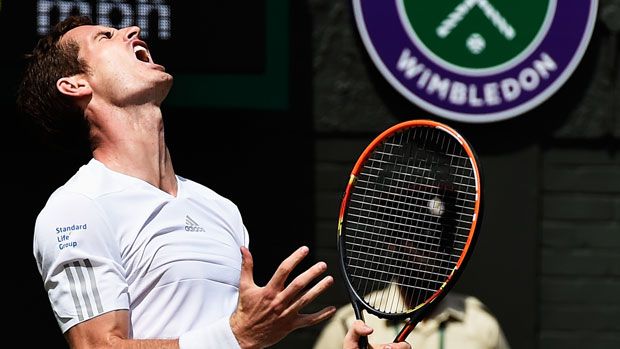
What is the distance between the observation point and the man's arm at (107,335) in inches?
113

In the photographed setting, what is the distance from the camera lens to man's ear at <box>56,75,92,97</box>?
3.23m

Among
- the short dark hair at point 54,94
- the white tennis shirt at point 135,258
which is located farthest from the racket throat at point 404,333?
the short dark hair at point 54,94

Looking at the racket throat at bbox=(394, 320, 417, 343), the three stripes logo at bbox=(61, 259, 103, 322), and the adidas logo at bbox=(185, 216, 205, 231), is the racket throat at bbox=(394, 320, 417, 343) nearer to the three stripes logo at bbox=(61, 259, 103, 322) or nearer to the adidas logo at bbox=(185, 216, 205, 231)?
the adidas logo at bbox=(185, 216, 205, 231)

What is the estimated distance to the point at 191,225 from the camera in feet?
10.2

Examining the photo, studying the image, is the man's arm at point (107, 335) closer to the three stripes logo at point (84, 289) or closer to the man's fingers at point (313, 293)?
the three stripes logo at point (84, 289)

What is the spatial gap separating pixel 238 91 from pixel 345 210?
6.18 feet

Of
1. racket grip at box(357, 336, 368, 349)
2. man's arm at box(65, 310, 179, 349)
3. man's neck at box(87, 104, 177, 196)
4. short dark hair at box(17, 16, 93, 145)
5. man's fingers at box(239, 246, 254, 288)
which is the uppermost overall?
short dark hair at box(17, 16, 93, 145)

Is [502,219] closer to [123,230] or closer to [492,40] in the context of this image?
[492,40]

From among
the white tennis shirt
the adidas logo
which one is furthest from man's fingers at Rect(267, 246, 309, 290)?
the adidas logo

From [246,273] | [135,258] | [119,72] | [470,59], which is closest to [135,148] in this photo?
[119,72]

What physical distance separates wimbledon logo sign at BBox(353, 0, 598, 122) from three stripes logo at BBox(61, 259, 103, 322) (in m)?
2.84

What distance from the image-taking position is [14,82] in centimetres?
538

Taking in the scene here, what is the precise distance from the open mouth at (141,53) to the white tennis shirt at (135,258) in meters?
0.32

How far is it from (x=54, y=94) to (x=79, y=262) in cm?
55
